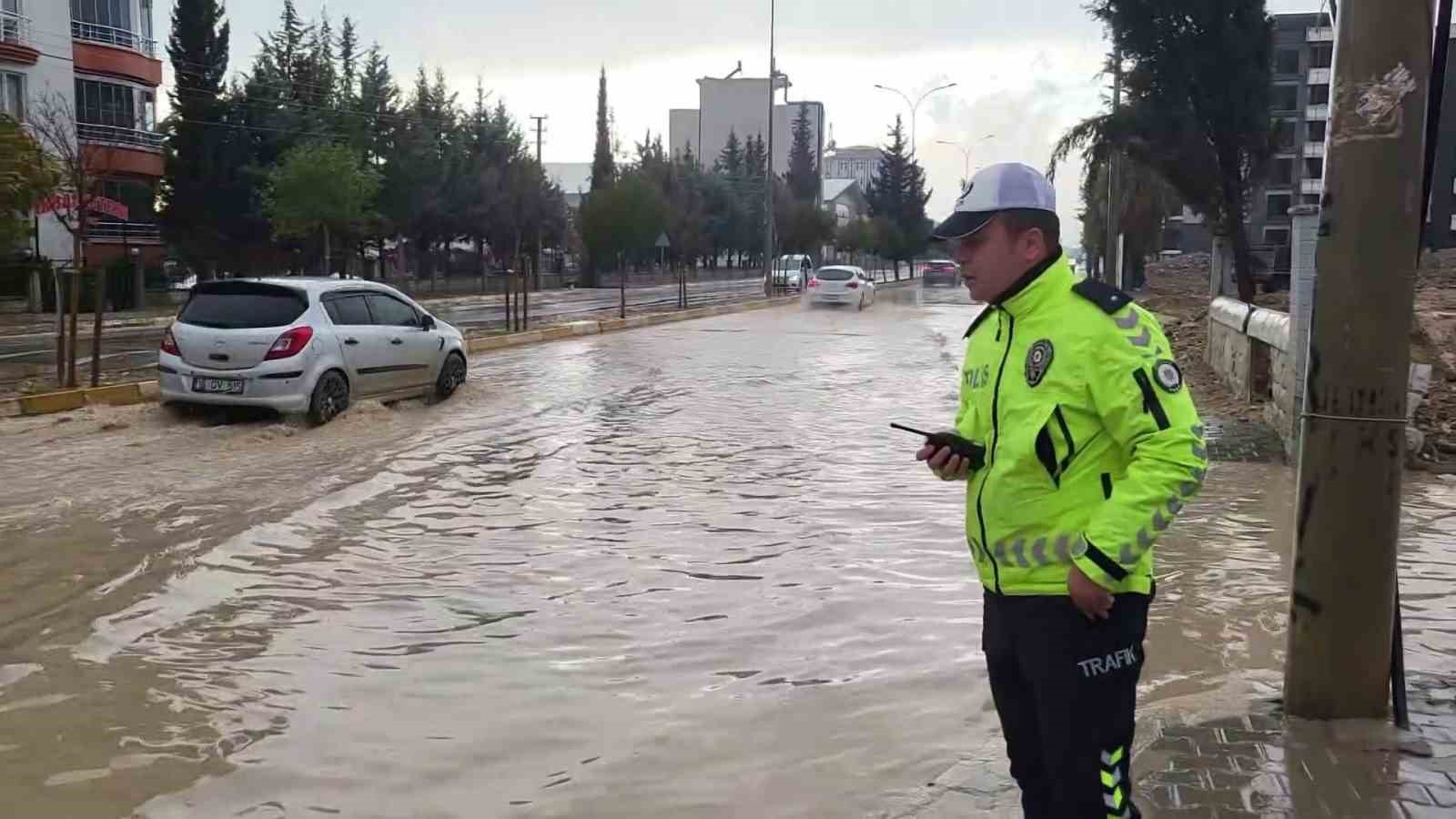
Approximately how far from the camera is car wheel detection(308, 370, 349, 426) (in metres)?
12.5

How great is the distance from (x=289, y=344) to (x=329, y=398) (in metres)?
0.72

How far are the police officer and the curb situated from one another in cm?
1250

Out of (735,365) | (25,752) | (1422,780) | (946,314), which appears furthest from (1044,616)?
(946,314)

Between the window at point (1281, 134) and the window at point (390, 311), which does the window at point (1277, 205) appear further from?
the window at point (390, 311)

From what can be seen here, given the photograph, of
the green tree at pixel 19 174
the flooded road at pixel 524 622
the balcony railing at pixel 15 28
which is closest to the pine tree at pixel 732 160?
the balcony railing at pixel 15 28

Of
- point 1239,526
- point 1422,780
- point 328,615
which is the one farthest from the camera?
point 1239,526

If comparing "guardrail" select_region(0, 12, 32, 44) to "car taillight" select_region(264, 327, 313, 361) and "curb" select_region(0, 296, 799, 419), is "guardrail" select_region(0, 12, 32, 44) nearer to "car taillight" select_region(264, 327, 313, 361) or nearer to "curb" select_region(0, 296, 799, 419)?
"curb" select_region(0, 296, 799, 419)

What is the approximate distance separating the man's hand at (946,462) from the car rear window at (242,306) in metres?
10.4

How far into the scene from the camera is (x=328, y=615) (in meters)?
6.33

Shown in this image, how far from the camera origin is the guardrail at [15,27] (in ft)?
121

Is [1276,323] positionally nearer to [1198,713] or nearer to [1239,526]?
[1239,526]

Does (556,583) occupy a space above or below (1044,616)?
below

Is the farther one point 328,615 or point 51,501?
point 51,501

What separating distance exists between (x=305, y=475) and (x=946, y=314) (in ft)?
97.5
